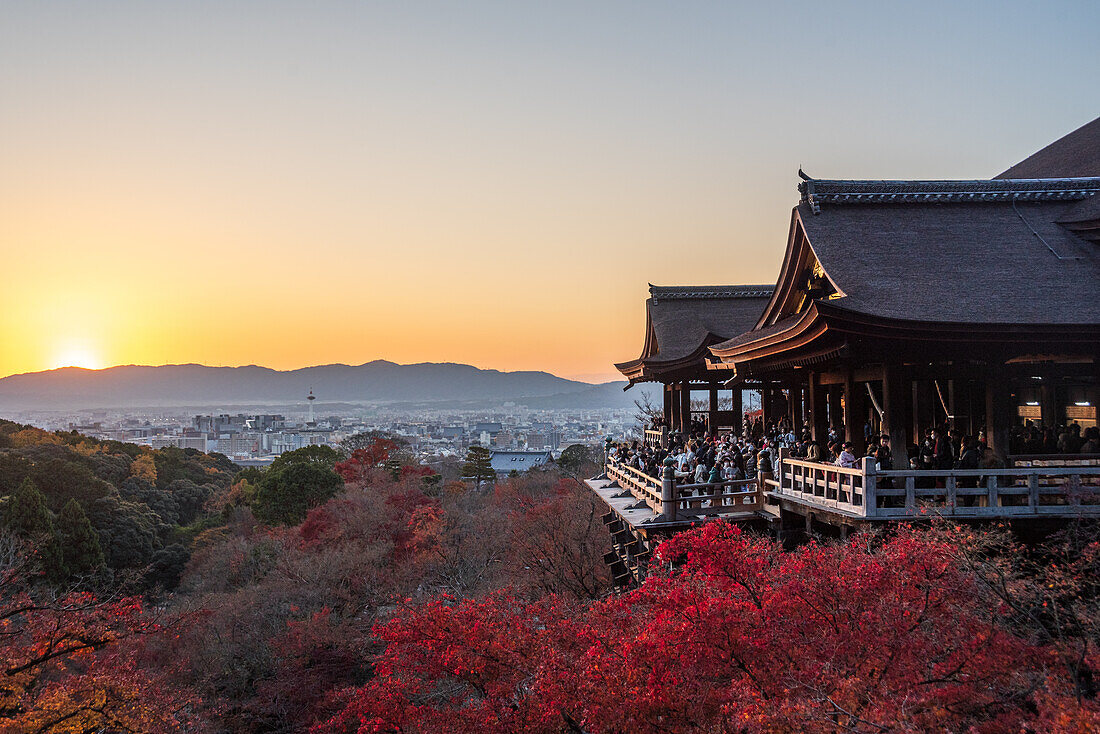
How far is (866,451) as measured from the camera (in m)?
14.0

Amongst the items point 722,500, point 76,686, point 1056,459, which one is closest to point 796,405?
point 722,500

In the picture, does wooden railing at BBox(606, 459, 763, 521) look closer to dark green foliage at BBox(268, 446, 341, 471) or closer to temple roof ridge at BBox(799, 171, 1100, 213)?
temple roof ridge at BBox(799, 171, 1100, 213)

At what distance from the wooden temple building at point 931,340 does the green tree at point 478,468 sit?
46.1 metres

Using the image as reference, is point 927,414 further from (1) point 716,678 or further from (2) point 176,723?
(2) point 176,723

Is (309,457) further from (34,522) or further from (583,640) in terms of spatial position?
(583,640)

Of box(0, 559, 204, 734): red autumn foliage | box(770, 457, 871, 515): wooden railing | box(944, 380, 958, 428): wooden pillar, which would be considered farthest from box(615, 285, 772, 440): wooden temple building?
box(0, 559, 204, 734): red autumn foliage

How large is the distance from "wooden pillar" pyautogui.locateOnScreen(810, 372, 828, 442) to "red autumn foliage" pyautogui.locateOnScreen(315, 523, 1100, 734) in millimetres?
4155

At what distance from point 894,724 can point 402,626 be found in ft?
30.5

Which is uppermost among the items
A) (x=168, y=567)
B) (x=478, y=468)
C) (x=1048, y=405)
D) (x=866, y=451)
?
(x=1048, y=405)

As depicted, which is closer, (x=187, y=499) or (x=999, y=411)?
(x=999, y=411)

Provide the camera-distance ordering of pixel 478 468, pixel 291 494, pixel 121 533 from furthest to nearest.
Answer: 1. pixel 478 468
2. pixel 291 494
3. pixel 121 533

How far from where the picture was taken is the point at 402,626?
45.3 ft

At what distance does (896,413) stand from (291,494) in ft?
116

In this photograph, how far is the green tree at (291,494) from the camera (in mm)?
40531
